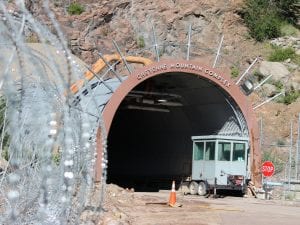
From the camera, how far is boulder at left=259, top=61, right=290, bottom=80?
4728 centimetres

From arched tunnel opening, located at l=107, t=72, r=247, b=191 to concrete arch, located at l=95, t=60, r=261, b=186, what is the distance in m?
0.44

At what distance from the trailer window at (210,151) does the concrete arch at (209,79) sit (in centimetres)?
156

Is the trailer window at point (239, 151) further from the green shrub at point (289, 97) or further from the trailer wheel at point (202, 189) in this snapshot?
the green shrub at point (289, 97)

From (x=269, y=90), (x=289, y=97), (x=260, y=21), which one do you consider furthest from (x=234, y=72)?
(x=260, y=21)

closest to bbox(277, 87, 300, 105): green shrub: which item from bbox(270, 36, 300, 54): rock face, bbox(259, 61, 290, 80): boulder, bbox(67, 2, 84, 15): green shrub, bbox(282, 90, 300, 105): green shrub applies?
bbox(282, 90, 300, 105): green shrub

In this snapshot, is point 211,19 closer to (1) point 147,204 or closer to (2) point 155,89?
(2) point 155,89

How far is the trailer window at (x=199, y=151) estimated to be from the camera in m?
29.3

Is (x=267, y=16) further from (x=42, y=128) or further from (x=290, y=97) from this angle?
(x=42, y=128)

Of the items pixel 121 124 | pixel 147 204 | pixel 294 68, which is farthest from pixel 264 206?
pixel 294 68

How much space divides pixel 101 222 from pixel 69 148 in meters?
7.54

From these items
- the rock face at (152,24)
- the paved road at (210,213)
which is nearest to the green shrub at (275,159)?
the paved road at (210,213)

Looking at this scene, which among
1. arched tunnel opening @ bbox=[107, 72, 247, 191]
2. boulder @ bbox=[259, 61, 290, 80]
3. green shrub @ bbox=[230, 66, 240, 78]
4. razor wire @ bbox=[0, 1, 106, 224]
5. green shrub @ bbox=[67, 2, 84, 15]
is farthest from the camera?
green shrub @ bbox=[67, 2, 84, 15]

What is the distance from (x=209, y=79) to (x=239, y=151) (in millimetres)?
3334

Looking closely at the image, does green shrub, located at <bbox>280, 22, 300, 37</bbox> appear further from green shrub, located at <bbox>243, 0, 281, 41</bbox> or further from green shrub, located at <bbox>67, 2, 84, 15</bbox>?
green shrub, located at <bbox>67, 2, 84, 15</bbox>
